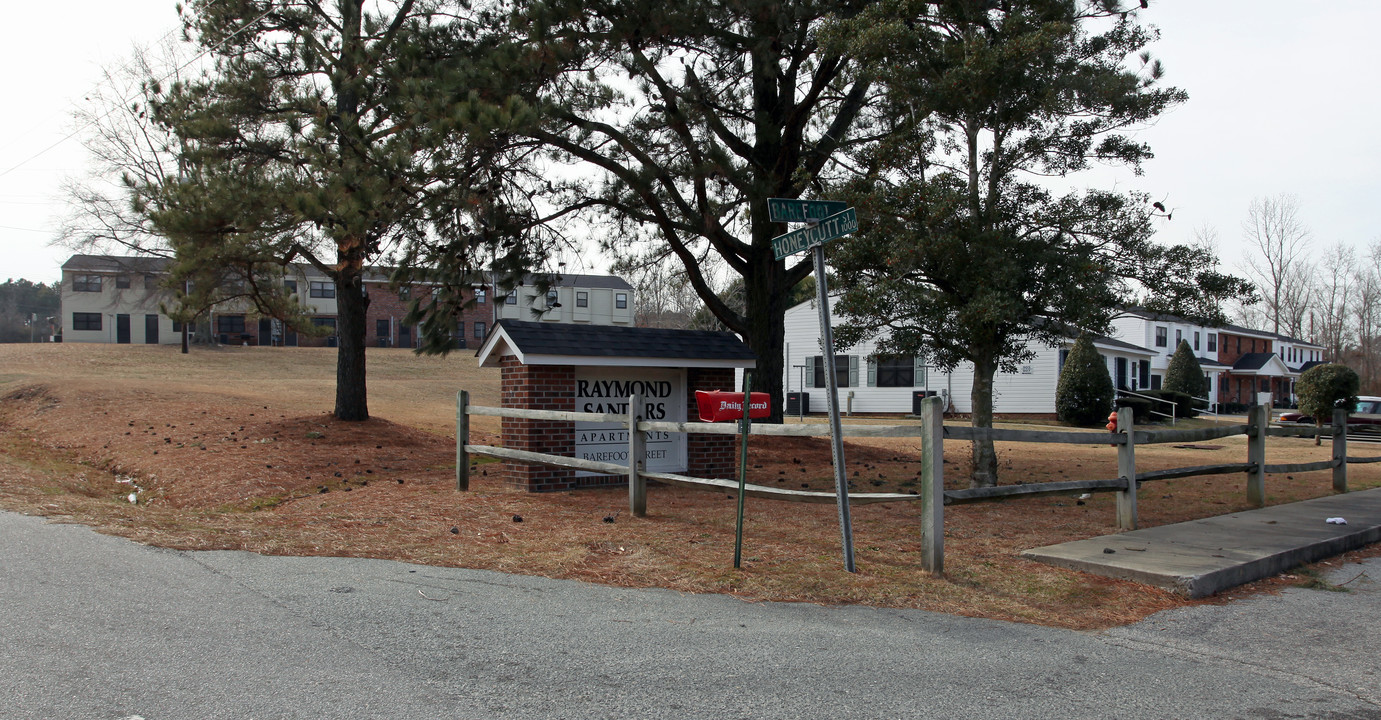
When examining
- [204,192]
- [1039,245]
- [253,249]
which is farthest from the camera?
[253,249]

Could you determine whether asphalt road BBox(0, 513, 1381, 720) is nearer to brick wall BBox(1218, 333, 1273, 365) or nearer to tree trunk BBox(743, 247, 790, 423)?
tree trunk BBox(743, 247, 790, 423)

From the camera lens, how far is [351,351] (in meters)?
18.8

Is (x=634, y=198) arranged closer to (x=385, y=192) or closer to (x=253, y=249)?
(x=385, y=192)

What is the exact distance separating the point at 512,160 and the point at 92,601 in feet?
33.8

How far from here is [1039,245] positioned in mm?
10898

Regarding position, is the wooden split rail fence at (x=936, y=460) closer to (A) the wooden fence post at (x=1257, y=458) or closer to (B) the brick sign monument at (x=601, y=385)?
(A) the wooden fence post at (x=1257, y=458)

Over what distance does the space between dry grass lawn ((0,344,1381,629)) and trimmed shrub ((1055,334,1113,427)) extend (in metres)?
8.31

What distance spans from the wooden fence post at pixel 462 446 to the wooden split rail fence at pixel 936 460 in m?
0.01

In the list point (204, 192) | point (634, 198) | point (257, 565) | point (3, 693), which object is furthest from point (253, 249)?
point (3, 693)

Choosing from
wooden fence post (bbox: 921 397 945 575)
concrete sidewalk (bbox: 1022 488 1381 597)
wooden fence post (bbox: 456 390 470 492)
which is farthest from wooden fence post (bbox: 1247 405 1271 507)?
wooden fence post (bbox: 456 390 470 492)

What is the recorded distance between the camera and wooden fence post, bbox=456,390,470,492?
38.0ft

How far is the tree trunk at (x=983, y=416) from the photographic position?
39.3 ft

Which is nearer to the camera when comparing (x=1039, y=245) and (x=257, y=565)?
(x=257, y=565)

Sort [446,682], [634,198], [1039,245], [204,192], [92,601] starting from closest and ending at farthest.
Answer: [446,682]
[92,601]
[1039,245]
[204,192]
[634,198]
